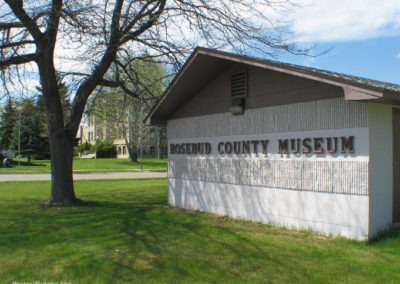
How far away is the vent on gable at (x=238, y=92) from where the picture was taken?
10.1 meters

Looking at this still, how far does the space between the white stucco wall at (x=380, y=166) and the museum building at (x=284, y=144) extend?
0.02m

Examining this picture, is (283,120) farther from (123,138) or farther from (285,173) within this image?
(123,138)

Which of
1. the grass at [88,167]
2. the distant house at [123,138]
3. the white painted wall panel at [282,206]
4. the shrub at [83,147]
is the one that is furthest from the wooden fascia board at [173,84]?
the shrub at [83,147]

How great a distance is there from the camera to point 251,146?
393 inches

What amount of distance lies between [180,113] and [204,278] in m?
7.36

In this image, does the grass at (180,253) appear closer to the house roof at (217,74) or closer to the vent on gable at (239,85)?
the house roof at (217,74)

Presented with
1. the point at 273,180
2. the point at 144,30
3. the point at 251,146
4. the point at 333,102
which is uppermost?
the point at 144,30

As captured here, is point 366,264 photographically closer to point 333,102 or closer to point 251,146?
point 333,102

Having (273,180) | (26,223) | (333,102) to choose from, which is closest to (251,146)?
(273,180)

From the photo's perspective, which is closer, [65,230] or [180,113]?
[65,230]


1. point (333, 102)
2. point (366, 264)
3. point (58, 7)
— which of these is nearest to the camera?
point (366, 264)

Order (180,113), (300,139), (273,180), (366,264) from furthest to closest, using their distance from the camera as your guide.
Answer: (180,113) → (273,180) → (300,139) → (366,264)

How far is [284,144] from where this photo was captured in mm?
9070

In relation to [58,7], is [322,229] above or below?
below
